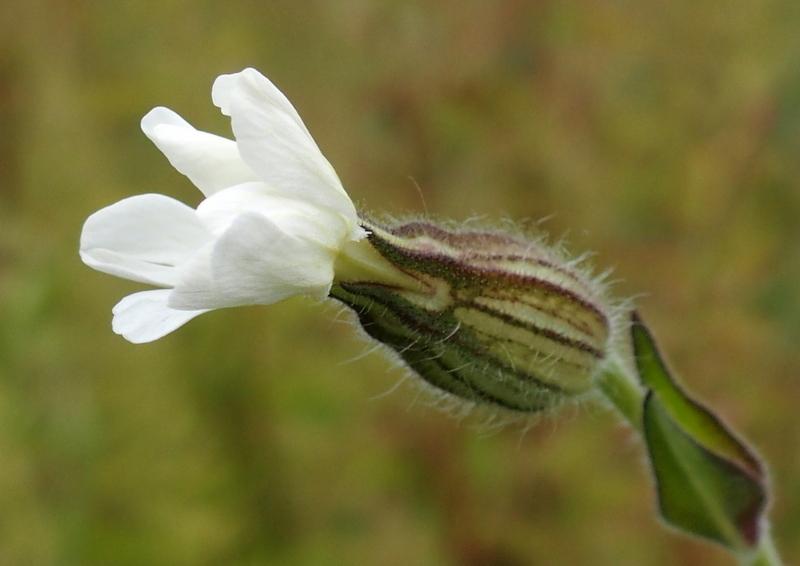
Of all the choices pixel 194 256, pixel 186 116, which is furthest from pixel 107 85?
pixel 194 256

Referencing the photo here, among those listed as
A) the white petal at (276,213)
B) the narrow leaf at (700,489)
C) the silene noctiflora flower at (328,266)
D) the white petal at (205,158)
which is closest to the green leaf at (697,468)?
the narrow leaf at (700,489)

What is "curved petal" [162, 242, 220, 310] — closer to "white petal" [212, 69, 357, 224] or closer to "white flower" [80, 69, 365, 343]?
"white flower" [80, 69, 365, 343]

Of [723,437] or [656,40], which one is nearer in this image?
[723,437]

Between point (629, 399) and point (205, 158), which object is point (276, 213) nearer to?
point (205, 158)

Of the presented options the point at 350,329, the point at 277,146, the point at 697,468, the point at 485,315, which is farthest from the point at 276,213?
the point at 350,329

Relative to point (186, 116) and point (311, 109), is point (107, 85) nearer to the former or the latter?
point (186, 116)

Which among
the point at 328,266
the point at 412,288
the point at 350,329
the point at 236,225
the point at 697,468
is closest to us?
the point at 236,225

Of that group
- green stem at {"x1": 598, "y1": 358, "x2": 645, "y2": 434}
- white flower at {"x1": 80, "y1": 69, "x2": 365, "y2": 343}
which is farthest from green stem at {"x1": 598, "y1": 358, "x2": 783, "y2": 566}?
white flower at {"x1": 80, "y1": 69, "x2": 365, "y2": 343}
